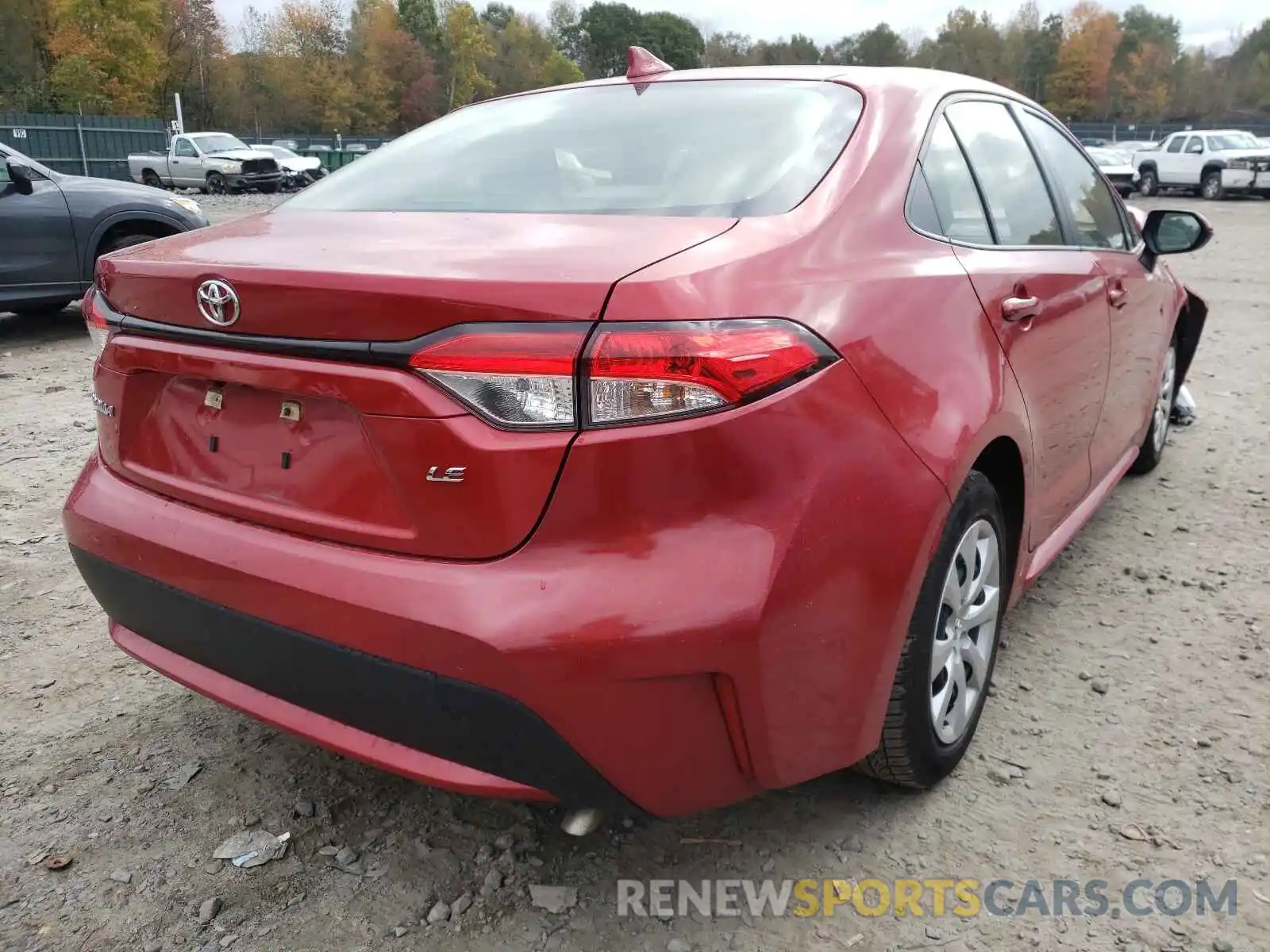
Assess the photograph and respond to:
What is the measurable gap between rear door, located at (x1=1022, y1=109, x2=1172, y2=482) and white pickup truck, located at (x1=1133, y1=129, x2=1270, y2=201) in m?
25.8

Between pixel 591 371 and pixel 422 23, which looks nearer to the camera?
pixel 591 371

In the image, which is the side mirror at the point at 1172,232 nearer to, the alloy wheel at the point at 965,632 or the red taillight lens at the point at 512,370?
the alloy wheel at the point at 965,632

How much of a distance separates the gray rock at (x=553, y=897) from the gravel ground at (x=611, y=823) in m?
0.02

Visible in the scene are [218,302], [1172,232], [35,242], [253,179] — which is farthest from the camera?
[253,179]

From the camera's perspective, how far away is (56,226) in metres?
7.47

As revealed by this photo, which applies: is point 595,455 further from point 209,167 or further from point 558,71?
point 558,71

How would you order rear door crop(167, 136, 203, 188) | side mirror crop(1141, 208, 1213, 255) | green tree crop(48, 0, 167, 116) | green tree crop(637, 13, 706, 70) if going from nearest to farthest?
side mirror crop(1141, 208, 1213, 255)
rear door crop(167, 136, 203, 188)
green tree crop(48, 0, 167, 116)
green tree crop(637, 13, 706, 70)

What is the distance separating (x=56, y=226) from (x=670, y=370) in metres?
7.45

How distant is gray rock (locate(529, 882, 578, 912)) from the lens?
204 centimetres

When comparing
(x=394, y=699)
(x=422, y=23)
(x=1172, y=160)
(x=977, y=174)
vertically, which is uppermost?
(x=422, y=23)

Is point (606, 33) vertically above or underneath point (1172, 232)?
above

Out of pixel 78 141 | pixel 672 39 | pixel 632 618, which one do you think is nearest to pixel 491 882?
pixel 632 618

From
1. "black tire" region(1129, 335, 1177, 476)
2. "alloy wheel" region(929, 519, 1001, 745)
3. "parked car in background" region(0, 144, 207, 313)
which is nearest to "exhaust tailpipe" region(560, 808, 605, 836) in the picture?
"alloy wheel" region(929, 519, 1001, 745)

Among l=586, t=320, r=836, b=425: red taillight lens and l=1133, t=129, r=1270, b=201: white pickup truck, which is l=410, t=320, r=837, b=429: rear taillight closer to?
l=586, t=320, r=836, b=425: red taillight lens
